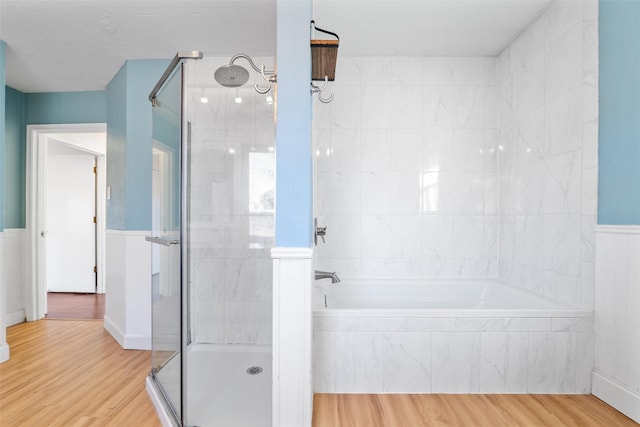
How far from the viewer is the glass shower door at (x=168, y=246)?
164cm

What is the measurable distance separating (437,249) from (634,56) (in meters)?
1.76

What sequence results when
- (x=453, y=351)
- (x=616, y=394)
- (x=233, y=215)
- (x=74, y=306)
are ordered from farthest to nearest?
(x=74, y=306)
(x=233, y=215)
(x=453, y=351)
(x=616, y=394)

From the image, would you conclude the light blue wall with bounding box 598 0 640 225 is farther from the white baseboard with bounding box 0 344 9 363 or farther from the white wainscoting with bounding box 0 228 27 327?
the white wainscoting with bounding box 0 228 27 327

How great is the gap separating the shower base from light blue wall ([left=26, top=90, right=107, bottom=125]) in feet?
8.51

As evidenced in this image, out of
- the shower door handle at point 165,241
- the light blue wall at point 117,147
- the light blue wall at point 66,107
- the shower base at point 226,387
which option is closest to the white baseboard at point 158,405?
the shower base at point 226,387

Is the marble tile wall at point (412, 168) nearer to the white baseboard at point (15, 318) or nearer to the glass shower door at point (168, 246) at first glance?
the glass shower door at point (168, 246)

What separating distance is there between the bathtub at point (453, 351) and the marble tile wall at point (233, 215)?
83 cm

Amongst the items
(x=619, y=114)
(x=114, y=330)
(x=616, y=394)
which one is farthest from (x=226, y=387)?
(x=619, y=114)

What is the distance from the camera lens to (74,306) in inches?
164

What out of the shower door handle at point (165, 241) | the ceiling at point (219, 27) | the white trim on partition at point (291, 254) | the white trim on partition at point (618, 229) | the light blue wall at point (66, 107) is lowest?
the white trim on partition at point (291, 254)

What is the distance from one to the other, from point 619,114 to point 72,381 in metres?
3.58

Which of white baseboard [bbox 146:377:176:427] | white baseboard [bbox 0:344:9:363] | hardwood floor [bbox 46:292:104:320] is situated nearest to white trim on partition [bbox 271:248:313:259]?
white baseboard [bbox 146:377:176:427]

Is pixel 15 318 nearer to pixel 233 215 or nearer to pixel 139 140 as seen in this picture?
pixel 139 140

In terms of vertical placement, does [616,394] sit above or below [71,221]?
below
